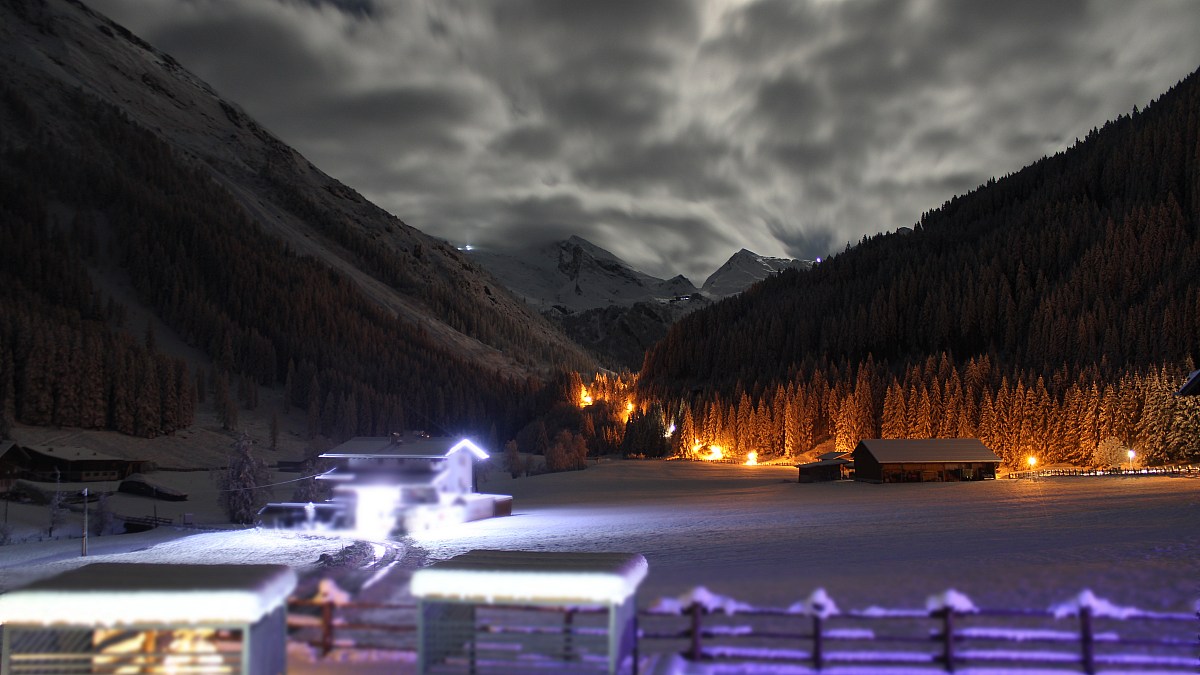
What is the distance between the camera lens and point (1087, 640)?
42.5ft

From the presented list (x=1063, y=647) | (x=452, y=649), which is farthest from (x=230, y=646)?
(x=1063, y=647)

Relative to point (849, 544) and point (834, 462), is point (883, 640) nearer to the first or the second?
point (849, 544)

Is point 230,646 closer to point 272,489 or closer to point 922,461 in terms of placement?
point 272,489

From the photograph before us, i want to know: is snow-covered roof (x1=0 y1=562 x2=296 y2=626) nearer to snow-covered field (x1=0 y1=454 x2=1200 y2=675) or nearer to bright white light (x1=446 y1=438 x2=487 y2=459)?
snow-covered field (x1=0 y1=454 x2=1200 y2=675)

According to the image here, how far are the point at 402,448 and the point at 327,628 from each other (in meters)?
28.5

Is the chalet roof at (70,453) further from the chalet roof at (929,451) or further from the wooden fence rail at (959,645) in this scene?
the wooden fence rail at (959,645)

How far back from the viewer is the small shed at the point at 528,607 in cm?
1152

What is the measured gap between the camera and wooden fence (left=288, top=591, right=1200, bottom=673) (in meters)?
13.0

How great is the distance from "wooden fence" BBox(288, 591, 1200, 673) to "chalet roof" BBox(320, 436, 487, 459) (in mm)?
23427

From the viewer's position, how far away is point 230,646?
11625 mm

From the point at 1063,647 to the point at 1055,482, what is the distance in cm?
6688

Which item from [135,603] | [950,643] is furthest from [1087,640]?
[135,603]

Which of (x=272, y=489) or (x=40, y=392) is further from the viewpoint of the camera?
(x=40, y=392)

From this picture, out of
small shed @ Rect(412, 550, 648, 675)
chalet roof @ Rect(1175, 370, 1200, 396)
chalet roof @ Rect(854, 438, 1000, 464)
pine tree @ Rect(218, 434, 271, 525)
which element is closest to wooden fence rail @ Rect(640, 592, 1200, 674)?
small shed @ Rect(412, 550, 648, 675)
